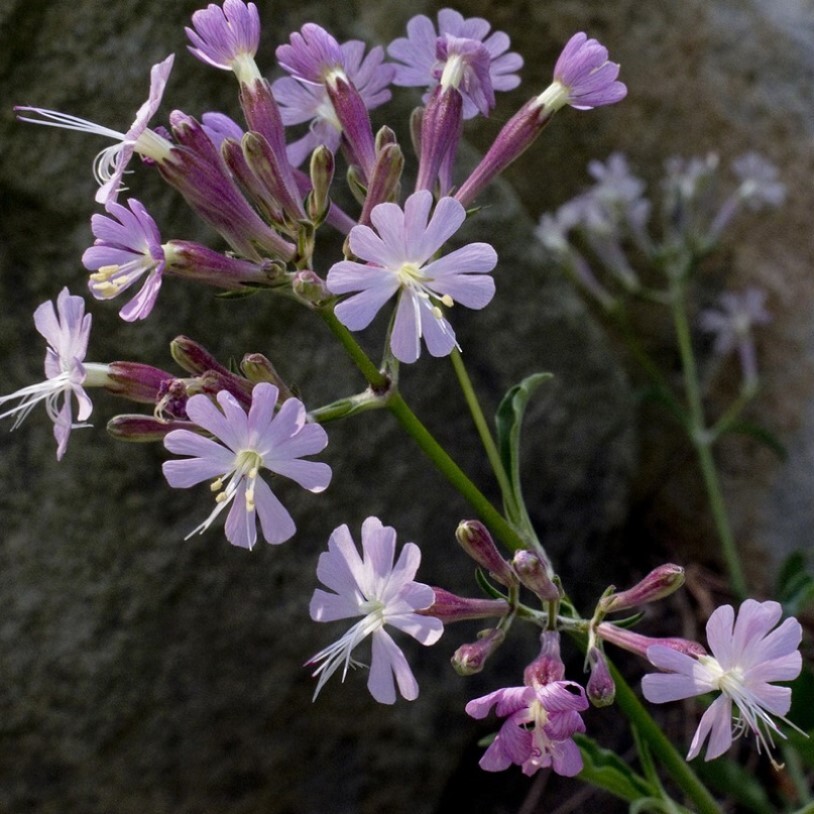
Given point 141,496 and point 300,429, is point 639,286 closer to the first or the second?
point 141,496

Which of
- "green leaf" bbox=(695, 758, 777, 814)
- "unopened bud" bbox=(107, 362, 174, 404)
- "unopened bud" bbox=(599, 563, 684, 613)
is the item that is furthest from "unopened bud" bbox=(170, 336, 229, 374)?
"green leaf" bbox=(695, 758, 777, 814)

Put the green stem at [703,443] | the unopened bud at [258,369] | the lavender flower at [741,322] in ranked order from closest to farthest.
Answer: the unopened bud at [258,369], the green stem at [703,443], the lavender flower at [741,322]

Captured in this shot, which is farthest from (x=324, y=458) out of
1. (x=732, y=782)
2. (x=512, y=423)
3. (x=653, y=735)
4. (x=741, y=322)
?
(x=741, y=322)

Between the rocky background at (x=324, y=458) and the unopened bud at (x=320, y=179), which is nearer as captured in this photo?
the unopened bud at (x=320, y=179)

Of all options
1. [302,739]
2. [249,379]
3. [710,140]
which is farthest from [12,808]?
[710,140]

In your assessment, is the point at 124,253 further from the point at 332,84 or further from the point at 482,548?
the point at 482,548

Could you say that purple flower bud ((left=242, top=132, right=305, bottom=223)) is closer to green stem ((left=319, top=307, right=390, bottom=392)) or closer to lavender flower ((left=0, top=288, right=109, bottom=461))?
green stem ((left=319, top=307, right=390, bottom=392))

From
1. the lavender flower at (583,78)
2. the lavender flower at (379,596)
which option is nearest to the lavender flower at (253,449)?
the lavender flower at (379,596)

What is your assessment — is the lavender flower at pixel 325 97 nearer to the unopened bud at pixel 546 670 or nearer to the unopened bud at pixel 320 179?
the unopened bud at pixel 320 179
